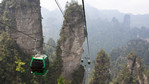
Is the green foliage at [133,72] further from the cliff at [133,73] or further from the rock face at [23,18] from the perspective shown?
the rock face at [23,18]

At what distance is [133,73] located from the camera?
124ft

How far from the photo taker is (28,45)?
25984mm

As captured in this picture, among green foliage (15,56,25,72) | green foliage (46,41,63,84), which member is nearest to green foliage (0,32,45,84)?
green foliage (15,56,25,72)

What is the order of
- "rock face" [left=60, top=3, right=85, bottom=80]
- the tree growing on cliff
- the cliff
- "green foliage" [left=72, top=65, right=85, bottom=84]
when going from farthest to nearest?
the cliff < the tree growing on cliff < "green foliage" [left=72, top=65, right=85, bottom=84] < "rock face" [left=60, top=3, right=85, bottom=80]

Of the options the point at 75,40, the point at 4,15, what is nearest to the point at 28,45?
the point at 4,15

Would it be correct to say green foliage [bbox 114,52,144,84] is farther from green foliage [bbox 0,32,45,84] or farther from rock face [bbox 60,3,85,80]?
green foliage [bbox 0,32,45,84]

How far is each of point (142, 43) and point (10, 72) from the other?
11333 cm

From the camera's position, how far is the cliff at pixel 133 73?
118 ft

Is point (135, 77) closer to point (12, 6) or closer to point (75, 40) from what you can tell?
point (75, 40)

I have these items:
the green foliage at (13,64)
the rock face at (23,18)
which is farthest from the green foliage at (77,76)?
the rock face at (23,18)

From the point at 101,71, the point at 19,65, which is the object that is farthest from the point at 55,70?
the point at 101,71

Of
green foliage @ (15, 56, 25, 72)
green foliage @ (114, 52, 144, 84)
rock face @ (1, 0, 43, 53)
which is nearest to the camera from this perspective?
green foliage @ (15, 56, 25, 72)

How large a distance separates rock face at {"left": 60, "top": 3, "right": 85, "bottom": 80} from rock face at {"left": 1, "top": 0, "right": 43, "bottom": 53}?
5829mm

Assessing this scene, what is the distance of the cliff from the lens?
3594 centimetres
